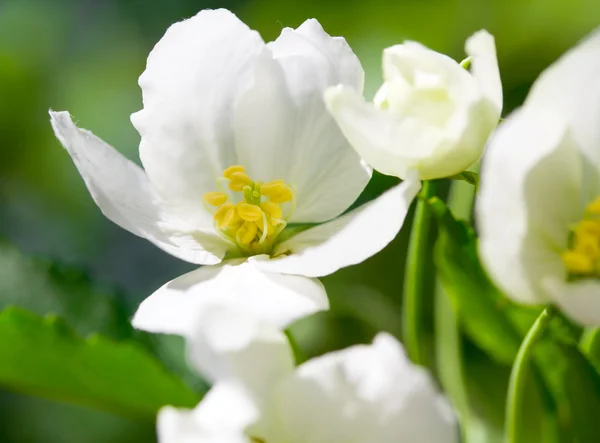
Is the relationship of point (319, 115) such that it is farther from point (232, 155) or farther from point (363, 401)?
point (363, 401)

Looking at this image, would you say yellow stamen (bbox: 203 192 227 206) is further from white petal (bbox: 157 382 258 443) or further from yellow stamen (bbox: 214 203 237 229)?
white petal (bbox: 157 382 258 443)

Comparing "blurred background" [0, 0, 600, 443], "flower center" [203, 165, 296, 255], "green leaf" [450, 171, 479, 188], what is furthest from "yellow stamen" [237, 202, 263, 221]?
"blurred background" [0, 0, 600, 443]

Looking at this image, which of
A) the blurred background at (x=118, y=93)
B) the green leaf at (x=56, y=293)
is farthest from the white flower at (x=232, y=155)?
the blurred background at (x=118, y=93)

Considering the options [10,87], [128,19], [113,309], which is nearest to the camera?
[113,309]

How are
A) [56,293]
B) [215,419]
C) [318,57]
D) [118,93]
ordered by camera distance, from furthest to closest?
1. [118,93]
2. [56,293]
3. [318,57]
4. [215,419]

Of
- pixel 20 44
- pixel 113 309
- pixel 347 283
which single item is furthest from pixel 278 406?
pixel 20 44

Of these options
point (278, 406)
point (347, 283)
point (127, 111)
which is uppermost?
point (278, 406)

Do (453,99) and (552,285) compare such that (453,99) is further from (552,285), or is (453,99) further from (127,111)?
(127,111)

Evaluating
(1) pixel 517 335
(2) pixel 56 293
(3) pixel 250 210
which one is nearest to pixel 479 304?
(1) pixel 517 335
